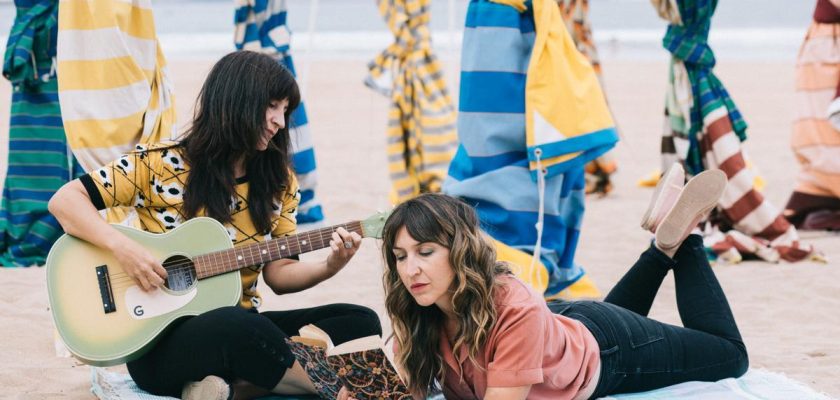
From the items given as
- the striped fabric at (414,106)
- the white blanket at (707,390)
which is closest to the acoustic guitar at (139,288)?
the white blanket at (707,390)

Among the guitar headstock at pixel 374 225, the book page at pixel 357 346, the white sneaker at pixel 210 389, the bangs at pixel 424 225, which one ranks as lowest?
the white sneaker at pixel 210 389

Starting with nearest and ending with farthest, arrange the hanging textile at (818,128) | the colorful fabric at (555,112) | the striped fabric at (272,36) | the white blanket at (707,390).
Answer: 1. the white blanket at (707,390)
2. the colorful fabric at (555,112)
3. the striped fabric at (272,36)
4. the hanging textile at (818,128)

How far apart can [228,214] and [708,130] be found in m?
3.03

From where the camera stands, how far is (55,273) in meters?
3.13

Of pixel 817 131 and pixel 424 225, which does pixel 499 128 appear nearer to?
pixel 424 225

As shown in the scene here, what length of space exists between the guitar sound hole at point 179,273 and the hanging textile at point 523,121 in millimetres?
1313

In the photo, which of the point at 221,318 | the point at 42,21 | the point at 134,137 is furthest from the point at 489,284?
the point at 42,21

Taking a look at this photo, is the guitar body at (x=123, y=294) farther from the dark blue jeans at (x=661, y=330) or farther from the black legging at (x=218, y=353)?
the dark blue jeans at (x=661, y=330)

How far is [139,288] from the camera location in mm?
3168

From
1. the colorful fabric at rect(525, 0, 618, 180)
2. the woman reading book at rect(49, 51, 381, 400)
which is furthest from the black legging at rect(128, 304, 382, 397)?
the colorful fabric at rect(525, 0, 618, 180)

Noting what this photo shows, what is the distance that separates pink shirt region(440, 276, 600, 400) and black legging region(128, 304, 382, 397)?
1.62 feet

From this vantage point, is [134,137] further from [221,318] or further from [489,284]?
[489,284]

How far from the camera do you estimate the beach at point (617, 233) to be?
3912 mm

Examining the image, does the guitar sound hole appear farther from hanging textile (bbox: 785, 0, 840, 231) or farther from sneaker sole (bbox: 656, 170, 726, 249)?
hanging textile (bbox: 785, 0, 840, 231)
